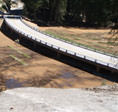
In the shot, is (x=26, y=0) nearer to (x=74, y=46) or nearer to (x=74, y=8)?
(x=74, y=8)

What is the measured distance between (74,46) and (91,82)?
1194cm

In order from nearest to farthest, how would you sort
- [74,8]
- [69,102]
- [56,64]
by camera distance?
[69,102], [56,64], [74,8]

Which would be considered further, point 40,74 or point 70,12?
point 70,12

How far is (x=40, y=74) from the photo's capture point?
26.9 meters

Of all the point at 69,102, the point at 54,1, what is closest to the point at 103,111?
the point at 69,102

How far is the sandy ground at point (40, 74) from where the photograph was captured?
24.4 metres

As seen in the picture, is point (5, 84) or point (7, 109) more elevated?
point (7, 109)

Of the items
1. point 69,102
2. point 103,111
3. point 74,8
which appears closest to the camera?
point 103,111

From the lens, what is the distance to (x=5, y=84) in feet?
77.4

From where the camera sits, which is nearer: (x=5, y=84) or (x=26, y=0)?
(x=5, y=84)

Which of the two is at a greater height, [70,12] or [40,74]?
[70,12]

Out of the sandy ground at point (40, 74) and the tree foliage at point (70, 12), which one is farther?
the tree foliage at point (70, 12)

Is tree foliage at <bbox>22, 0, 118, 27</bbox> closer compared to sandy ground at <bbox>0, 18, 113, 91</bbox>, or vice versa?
sandy ground at <bbox>0, 18, 113, 91</bbox>

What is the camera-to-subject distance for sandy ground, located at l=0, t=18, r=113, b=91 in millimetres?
24359
